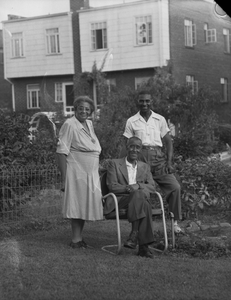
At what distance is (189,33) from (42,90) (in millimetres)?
8140

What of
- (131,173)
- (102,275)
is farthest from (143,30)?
(102,275)

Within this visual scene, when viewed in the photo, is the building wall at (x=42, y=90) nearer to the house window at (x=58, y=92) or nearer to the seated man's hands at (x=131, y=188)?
the house window at (x=58, y=92)

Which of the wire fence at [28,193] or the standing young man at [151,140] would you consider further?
the wire fence at [28,193]

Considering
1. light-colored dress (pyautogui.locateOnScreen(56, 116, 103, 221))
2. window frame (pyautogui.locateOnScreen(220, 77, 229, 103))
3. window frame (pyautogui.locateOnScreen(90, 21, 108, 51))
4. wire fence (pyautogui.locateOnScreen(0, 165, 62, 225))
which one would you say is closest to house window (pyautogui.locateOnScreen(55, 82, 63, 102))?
window frame (pyautogui.locateOnScreen(90, 21, 108, 51))

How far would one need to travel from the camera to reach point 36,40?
106 feet

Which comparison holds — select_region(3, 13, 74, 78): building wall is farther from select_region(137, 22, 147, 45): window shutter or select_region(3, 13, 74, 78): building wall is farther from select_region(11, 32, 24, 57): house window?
select_region(137, 22, 147, 45): window shutter

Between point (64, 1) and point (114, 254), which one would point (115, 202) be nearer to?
point (114, 254)

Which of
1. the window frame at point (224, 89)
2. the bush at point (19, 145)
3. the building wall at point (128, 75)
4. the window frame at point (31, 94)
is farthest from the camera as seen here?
the window frame at point (31, 94)

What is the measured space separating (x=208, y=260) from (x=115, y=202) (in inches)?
48.1

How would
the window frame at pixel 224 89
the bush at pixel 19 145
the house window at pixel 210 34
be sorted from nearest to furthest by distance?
the bush at pixel 19 145, the house window at pixel 210 34, the window frame at pixel 224 89

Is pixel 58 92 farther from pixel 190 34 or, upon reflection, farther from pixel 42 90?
pixel 190 34

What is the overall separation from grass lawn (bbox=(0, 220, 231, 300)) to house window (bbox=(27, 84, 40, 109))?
26.5 metres

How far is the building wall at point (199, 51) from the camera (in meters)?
29.4

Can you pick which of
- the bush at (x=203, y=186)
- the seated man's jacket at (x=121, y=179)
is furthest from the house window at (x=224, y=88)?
the seated man's jacket at (x=121, y=179)
